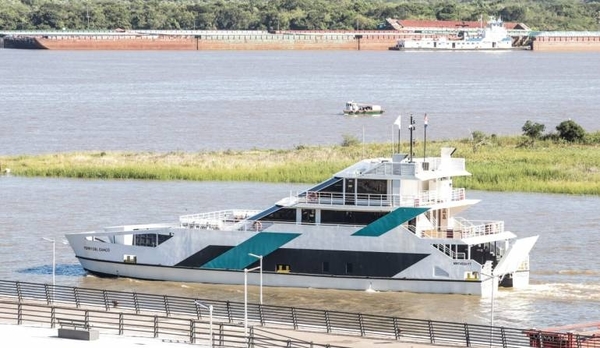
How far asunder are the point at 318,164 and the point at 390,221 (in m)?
30.8

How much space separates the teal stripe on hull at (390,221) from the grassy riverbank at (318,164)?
24712 mm

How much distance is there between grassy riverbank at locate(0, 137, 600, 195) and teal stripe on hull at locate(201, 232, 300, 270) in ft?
81.1

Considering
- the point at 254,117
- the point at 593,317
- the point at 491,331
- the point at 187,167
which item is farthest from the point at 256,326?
the point at 254,117

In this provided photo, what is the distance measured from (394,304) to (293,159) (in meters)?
36.2

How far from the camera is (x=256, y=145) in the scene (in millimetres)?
110000

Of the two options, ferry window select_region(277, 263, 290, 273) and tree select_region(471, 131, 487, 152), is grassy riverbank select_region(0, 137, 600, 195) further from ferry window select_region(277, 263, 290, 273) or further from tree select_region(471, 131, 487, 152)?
ferry window select_region(277, 263, 290, 273)

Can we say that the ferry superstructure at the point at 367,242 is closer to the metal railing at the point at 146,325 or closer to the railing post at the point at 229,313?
the railing post at the point at 229,313

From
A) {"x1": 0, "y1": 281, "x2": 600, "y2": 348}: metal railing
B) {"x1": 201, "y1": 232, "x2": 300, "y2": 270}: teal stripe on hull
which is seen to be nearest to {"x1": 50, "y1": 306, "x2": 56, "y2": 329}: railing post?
{"x1": 0, "y1": 281, "x2": 600, "y2": 348}: metal railing

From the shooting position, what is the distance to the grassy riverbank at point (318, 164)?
8219 cm

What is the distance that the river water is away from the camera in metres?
56.3

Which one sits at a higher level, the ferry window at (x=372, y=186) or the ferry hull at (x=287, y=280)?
the ferry window at (x=372, y=186)

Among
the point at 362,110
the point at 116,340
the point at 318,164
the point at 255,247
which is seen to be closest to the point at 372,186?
the point at 255,247

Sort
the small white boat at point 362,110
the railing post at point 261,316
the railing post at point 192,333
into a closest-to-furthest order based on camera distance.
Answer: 1. the railing post at point 192,333
2. the railing post at point 261,316
3. the small white boat at point 362,110

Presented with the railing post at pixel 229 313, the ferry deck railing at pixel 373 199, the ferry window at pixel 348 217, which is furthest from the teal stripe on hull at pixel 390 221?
the railing post at pixel 229 313
